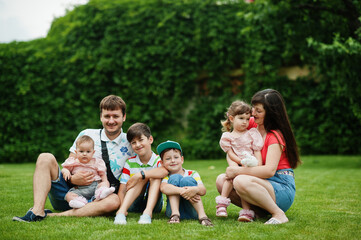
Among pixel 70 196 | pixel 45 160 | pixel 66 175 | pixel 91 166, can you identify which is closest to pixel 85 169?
pixel 91 166

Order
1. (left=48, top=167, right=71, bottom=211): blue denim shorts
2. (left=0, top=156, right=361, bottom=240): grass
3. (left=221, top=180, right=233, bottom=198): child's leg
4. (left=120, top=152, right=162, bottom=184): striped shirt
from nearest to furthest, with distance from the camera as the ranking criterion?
(left=0, top=156, right=361, bottom=240): grass → (left=221, top=180, right=233, bottom=198): child's leg → (left=48, top=167, right=71, bottom=211): blue denim shorts → (left=120, top=152, right=162, bottom=184): striped shirt

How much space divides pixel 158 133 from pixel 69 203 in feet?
20.6

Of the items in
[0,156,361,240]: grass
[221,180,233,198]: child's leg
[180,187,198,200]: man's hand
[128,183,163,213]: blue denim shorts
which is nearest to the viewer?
[0,156,361,240]: grass

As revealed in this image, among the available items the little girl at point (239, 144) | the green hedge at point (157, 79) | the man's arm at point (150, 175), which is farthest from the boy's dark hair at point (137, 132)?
the green hedge at point (157, 79)

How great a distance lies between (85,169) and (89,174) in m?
0.09

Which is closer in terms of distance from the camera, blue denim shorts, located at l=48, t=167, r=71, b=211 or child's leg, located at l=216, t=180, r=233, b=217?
child's leg, located at l=216, t=180, r=233, b=217

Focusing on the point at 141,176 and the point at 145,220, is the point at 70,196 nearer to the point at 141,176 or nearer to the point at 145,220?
the point at 141,176

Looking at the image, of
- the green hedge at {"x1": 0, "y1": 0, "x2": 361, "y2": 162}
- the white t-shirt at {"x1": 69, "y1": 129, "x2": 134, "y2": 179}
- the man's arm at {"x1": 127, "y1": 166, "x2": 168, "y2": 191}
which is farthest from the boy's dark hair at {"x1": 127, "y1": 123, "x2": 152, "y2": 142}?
the green hedge at {"x1": 0, "y1": 0, "x2": 361, "y2": 162}

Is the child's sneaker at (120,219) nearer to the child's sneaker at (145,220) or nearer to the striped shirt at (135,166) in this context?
the child's sneaker at (145,220)

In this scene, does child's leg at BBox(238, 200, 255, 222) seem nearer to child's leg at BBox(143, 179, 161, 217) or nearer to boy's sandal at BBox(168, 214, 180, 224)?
boy's sandal at BBox(168, 214, 180, 224)

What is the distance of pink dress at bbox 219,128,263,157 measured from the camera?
362cm

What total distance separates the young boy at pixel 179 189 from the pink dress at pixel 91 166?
656mm

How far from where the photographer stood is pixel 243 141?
3668 mm

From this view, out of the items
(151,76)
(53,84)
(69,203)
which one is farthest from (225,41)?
(69,203)
